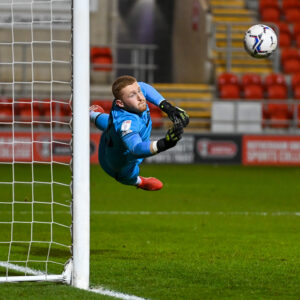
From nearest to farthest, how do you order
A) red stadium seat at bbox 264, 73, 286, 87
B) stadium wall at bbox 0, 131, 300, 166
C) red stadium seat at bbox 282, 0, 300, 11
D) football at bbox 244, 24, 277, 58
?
football at bbox 244, 24, 277, 58, stadium wall at bbox 0, 131, 300, 166, red stadium seat at bbox 264, 73, 286, 87, red stadium seat at bbox 282, 0, 300, 11

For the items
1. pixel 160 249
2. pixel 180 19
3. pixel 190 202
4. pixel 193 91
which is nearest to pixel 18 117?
pixel 193 91

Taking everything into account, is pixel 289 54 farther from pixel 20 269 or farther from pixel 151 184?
pixel 20 269

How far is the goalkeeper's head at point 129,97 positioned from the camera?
22.6 ft

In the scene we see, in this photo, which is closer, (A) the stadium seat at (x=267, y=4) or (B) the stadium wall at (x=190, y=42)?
(B) the stadium wall at (x=190, y=42)

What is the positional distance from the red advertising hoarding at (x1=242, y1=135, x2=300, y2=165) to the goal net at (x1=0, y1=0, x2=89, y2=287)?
427 cm

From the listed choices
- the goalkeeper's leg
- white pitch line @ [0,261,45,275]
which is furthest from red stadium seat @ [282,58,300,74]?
white pitch line @ [0,261,45,275]

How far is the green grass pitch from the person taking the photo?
5.88 meters

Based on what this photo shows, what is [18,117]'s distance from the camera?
21656mm

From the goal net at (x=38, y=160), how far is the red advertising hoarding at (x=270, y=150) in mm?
4269

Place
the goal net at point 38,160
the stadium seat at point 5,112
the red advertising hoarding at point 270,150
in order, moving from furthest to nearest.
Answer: the stadium seat at point 5,112 < the red advertising hoarding at point 270,150 < the goal net at point 38,160

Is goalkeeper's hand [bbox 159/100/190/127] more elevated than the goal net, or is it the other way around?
goalkeeper's hand [bbox 159/100/190/127]

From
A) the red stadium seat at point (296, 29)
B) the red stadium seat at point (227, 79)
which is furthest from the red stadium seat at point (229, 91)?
the red stadium seat at point (296, 29)

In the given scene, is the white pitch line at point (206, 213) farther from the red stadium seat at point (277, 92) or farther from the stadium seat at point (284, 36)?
the stadium seat at point (284, 36)

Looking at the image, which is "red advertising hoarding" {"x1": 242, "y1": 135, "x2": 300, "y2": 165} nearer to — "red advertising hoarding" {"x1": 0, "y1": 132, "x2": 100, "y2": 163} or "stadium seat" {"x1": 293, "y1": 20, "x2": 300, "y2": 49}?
"red advertising hoarding" {"x1": 0, "y1": 132, "x2": 100, "y2": 163}
